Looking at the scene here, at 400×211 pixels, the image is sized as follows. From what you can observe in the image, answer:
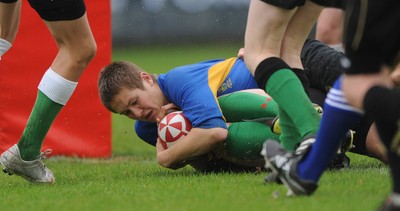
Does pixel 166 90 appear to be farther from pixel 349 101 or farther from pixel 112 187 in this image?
pixel 349 101

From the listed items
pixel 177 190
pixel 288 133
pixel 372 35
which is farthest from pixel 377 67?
pixel 177 190

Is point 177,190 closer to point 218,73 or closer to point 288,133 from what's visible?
point 288,133

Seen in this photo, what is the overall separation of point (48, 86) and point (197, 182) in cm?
109

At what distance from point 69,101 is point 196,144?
6.86ft

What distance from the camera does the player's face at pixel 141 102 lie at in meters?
5.63

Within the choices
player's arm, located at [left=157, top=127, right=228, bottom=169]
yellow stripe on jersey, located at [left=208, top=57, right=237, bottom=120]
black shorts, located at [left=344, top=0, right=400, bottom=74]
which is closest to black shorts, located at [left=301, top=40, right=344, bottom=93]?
yellow stripe on jersey, located at [left=208, top=57, right=237, bottom=120]

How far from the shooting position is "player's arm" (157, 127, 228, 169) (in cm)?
543

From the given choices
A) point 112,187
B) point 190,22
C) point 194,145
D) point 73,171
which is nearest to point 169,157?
point 194,145

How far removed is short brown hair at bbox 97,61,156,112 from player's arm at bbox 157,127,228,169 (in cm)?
48

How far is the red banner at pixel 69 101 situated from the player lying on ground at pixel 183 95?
1.40 m

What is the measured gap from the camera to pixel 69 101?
726cm

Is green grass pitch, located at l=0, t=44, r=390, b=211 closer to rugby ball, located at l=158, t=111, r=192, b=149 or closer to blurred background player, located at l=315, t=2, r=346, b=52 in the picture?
rugby ball, located at l=158, t=111, r=192, b=149

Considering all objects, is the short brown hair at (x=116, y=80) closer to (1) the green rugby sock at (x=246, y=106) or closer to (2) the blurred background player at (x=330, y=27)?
(1) the green rugby sock at (x=246, y=106)

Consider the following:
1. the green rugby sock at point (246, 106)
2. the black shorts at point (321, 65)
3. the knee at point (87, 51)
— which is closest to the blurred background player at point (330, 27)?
the black shorts at point (321, 65)
